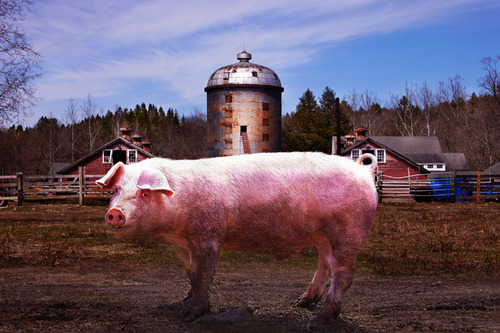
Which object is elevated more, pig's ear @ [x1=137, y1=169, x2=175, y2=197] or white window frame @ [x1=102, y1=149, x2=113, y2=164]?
white window frame @ [x1=102, y1=149, x2=113, y2=164]

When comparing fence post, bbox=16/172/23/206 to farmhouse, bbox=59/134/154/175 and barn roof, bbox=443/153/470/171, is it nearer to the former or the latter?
farmhouse, bbox=59/134/154/175

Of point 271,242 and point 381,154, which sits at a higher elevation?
point 381,154

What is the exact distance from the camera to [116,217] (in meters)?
4.55

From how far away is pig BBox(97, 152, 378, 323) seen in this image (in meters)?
4.76

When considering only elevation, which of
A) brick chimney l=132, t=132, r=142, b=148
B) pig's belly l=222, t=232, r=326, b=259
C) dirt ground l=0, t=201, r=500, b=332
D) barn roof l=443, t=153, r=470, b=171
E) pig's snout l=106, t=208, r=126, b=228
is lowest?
dirt ground l=0, t=201, r=500, b=332

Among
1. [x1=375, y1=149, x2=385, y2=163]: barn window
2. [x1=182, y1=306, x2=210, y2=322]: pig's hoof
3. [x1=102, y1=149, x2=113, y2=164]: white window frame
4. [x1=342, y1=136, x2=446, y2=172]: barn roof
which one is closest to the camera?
[x1=182, y1=306, x2=210, y2=322]: pig's hoof

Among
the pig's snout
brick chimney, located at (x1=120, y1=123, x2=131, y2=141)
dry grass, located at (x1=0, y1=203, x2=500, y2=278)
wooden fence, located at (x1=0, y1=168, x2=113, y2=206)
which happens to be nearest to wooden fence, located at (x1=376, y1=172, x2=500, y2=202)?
dry grass, located at (x1=0, y1=203, x2=500, y2=278)

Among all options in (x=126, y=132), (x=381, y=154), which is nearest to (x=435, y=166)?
(x=381, y=154)

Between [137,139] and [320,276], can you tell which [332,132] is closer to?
[137,139]

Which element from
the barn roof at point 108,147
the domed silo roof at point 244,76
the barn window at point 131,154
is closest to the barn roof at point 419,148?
the barn roof at point 108,147

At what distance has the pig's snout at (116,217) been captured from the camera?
14.9 ft

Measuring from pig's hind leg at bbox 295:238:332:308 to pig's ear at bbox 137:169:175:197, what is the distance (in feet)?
5.53

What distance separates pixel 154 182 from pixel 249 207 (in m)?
0.92

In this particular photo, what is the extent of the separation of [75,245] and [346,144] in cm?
3418
